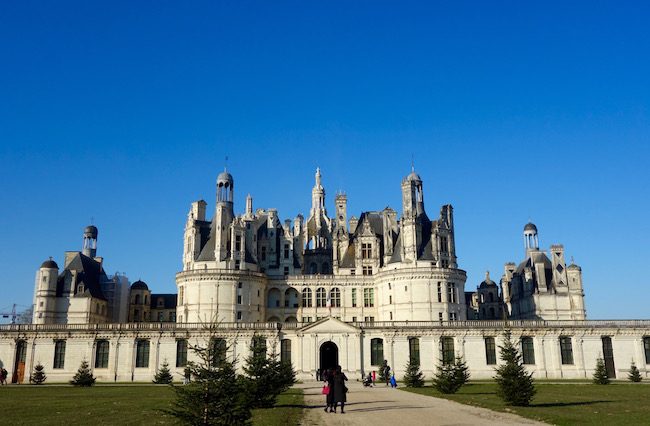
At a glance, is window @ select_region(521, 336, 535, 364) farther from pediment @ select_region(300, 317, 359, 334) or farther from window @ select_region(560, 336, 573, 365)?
pediment @ select_region(300, 317, 359, 334)

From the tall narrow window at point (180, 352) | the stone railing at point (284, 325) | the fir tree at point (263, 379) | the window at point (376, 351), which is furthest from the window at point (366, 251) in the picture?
the fir tree at point (263, 379)

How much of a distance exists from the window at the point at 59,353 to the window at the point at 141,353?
25.1 ft

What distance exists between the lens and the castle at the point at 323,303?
6278cm

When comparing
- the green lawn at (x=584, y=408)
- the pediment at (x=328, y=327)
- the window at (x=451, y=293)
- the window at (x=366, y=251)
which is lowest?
the green lawn at (x=584, y=408)

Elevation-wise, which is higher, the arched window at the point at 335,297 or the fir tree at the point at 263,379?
the arched window at the point at 335,297

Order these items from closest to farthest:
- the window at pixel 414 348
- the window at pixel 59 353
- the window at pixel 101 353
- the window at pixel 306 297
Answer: the window at pixel 59 353 → the window at pixel 101 353 → the window at pixel 414 348 → the window at pixel 306 297

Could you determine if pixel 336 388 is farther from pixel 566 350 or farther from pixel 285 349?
pixel 566 350

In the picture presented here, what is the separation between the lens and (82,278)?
81.1m

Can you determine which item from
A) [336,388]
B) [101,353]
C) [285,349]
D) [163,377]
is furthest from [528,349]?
[101,353]

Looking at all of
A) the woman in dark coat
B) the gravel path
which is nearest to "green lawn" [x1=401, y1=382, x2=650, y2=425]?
the gravel path

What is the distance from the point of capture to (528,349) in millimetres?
63406

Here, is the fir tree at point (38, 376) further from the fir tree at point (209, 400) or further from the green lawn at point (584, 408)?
the fir tree at point (209, 400)

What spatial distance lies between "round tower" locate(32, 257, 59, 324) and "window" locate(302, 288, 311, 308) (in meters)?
33.0

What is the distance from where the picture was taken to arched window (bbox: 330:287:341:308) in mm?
79750
